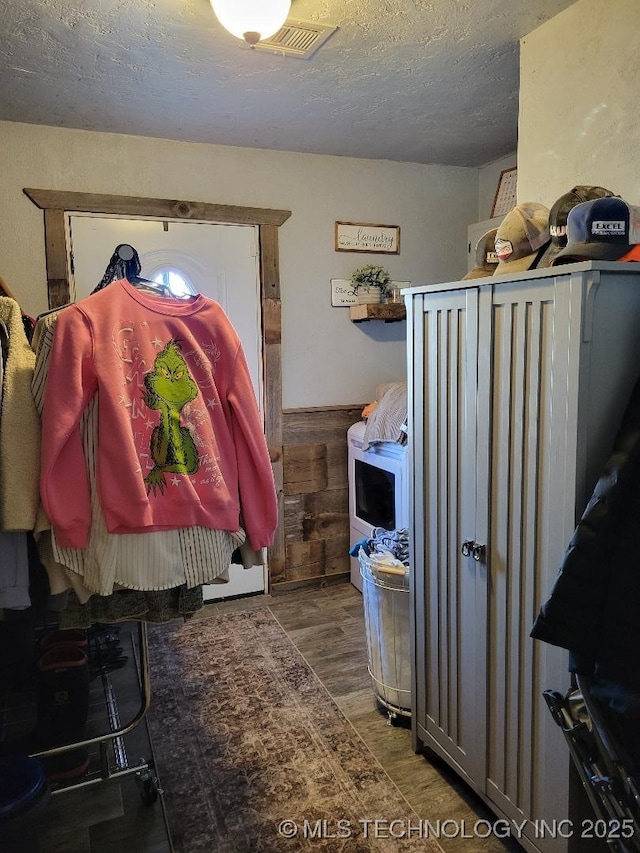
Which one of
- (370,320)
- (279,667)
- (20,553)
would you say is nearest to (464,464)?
(20,553)

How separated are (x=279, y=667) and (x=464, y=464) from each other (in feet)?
4.98

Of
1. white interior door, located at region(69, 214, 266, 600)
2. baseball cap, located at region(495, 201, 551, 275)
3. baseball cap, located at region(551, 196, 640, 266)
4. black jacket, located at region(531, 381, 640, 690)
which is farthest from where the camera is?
white interior door, located at region(69, 214, 266, 600)

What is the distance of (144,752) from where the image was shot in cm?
213

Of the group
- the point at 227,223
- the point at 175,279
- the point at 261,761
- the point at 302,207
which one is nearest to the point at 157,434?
the point at 261,761

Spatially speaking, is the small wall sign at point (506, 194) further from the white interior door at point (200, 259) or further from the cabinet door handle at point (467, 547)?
the cabinet door handle at point (467, 547)

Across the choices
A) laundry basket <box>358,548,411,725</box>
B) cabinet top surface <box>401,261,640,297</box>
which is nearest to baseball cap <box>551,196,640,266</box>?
cabinet top surface <box>401,261,640,297</box>

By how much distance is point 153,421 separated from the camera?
1506 millimetres

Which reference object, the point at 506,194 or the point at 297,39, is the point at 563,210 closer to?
the point at 297,39

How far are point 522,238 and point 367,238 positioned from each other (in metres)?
2.01

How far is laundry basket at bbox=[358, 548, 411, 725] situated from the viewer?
218 centimetres

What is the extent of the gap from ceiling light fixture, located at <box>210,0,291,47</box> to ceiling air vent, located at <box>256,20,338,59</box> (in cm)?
20

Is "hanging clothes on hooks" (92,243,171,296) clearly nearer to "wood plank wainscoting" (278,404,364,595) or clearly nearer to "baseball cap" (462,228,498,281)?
"baseball cap" (462,228,498,281)

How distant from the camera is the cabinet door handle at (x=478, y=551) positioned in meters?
1.65

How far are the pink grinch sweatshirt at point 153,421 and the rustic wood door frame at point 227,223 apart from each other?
5.25ft
